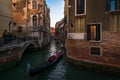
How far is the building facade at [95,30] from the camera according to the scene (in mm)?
17281

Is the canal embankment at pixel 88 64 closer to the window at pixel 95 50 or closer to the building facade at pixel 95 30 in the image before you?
the building facade at pixel 95 30

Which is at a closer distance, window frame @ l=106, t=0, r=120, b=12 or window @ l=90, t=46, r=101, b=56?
window frame @ l=106, t=0, r=120, b=12

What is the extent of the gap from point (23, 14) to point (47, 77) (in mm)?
23347

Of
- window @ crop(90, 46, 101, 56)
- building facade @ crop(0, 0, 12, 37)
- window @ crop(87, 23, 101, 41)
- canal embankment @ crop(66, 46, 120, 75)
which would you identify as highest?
building facade @ crop(0, 0, 12, 37)

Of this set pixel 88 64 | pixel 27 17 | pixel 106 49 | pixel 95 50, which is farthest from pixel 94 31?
pixel 27 17

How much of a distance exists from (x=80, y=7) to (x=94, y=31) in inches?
117

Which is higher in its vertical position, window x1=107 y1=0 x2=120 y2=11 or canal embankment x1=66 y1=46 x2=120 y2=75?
window x1=107 y1=0 x2=120 y2=11

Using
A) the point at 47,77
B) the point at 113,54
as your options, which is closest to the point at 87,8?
the point at 113,54

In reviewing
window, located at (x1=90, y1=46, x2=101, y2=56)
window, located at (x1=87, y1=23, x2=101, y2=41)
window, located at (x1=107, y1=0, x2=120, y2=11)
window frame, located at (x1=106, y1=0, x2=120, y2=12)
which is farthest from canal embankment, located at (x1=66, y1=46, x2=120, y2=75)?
window, located at (x1=107, y1=0, x2=120, y2=11)

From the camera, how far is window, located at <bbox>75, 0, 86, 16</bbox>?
782 inches

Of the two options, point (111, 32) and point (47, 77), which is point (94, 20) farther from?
point (47, 77)

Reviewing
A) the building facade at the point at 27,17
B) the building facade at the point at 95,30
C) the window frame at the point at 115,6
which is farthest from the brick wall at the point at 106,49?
the building facade at the point at 27,17

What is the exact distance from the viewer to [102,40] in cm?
1809

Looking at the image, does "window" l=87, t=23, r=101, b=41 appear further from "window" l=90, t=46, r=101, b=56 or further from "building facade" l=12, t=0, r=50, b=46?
"building facade" l=12, t=0, r=50, b=46
